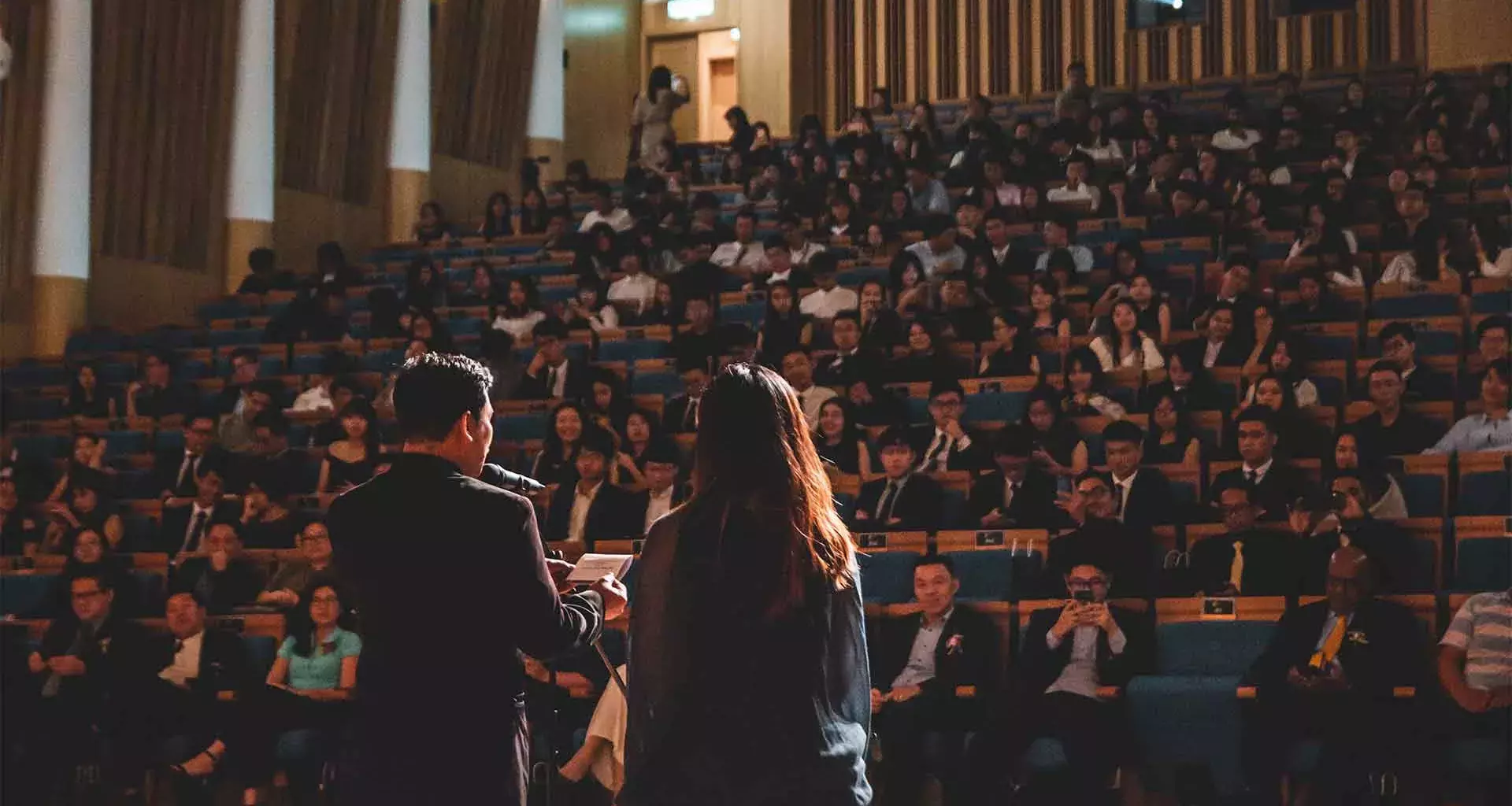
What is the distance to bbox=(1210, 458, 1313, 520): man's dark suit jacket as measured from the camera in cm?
678

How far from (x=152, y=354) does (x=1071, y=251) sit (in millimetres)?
5711

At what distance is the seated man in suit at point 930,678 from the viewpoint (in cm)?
588

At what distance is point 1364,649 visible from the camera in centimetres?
545

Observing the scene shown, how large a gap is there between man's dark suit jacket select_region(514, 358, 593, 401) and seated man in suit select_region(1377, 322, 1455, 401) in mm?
4024

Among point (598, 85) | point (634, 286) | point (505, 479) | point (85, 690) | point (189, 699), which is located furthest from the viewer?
point (598, 85)

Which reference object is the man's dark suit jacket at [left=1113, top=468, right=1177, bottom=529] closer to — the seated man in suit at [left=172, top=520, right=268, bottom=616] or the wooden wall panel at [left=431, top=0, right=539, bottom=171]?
the seated man in suit at [left=172, top=520, right=268, bottom=616]

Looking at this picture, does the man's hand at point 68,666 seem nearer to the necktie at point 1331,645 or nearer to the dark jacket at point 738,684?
the necktie at point 1331,645

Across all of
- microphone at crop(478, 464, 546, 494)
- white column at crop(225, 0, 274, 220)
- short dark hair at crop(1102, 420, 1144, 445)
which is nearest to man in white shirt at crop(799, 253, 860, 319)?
short dark hair at crop(1102, 420, 1144, 445)

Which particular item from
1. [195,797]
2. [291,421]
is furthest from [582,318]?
[195,797]

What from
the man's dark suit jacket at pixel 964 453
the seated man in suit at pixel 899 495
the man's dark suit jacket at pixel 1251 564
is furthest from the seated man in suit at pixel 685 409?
the man's dark suit jacket at pixel 1251 564

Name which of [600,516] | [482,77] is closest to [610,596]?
[600,516]

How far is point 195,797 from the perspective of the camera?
21.5ft

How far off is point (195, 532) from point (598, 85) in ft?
38.8

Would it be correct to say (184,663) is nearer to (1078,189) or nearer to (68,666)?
(68,666)
